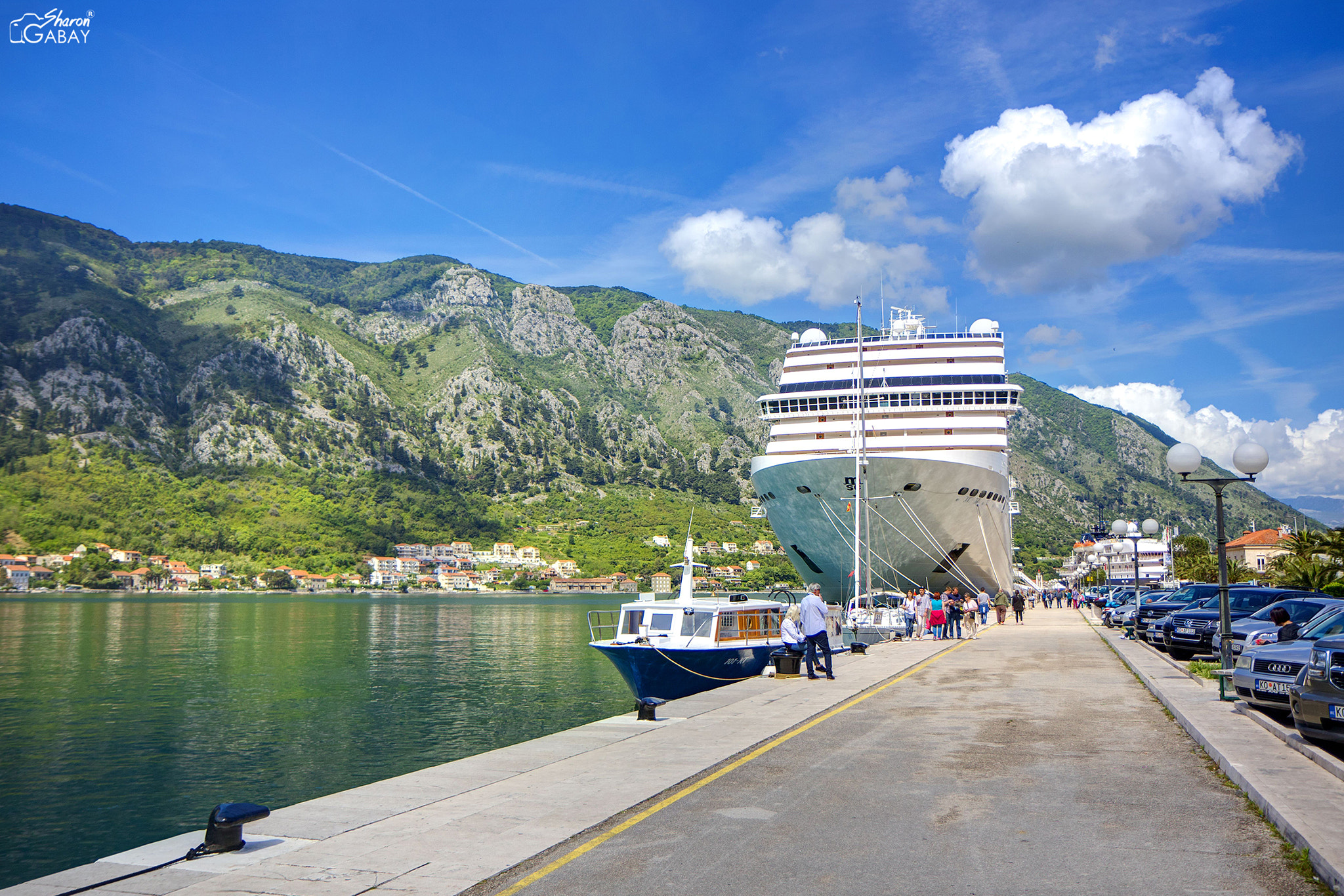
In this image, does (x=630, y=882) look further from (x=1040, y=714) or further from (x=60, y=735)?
(x=60, y=735)

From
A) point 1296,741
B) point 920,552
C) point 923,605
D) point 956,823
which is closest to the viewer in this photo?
point 956,823

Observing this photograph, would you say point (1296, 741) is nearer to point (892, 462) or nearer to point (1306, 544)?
point (892, 462)

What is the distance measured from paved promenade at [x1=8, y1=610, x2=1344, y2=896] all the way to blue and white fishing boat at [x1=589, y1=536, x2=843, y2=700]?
892 centimetres

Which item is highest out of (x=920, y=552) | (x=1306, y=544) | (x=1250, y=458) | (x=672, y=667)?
(x=1250, y=458)

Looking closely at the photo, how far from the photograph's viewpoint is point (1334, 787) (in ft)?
25.8

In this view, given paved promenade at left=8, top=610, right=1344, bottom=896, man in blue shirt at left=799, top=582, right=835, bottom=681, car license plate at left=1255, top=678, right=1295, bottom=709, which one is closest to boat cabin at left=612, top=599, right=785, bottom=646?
man in blue shirt at left=799, top=582, right=835, bottom=681

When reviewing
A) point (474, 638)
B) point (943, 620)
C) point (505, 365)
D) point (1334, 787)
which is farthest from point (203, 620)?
point (505, 365)

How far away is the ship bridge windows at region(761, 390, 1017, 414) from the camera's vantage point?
5528cm

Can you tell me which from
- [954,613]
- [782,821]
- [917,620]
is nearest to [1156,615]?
[954,613]

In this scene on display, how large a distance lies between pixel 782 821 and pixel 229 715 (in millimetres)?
24646

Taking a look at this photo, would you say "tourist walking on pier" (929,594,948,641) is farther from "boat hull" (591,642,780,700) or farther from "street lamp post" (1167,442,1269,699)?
"street lamp post" (1167,442,1269,699)

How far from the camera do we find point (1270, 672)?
11922 mm

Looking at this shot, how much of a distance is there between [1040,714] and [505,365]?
189820 millimetres

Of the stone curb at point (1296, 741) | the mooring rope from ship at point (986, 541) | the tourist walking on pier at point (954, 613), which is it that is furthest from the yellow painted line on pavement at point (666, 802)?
the mooring rope from ship at point (986, 541)
